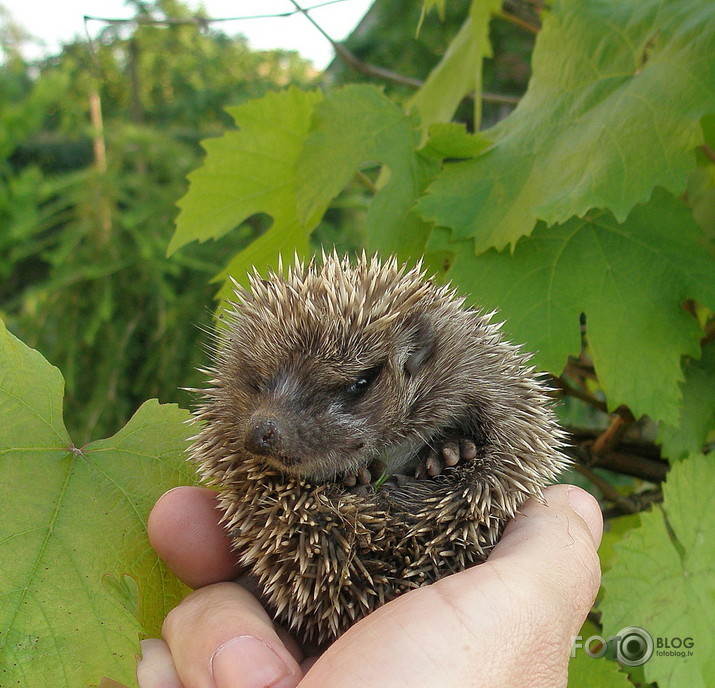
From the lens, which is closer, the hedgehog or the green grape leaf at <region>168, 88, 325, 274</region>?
the hedgehog

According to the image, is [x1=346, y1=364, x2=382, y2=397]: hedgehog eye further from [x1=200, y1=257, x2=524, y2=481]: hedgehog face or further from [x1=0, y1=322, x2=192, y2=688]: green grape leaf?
[x1=0, y1=322, x2=192, y2=688]: green grape leaf

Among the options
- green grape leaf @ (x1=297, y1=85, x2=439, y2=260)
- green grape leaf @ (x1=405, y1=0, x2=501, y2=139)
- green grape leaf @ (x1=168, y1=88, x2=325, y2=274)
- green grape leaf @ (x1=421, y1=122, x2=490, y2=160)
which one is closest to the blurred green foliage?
green grape leaf @ (x1=168, y1=88, x2=325, y2=274)

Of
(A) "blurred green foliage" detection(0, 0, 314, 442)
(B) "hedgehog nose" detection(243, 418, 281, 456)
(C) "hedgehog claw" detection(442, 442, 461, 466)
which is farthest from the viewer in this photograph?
(A) "blurred green foliage" detection(0, 0, 314, 442)

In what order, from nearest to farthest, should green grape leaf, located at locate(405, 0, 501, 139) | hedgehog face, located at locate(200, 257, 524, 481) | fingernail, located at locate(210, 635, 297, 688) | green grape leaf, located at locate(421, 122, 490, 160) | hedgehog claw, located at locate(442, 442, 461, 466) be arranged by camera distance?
fingernail, located at locate(210, 635, 297, 688), hedgehog face, located at locate(200, 257, 524, 481), hedgehog claw, located at locate(442, 442, 461, 466), green grape leaf, located at locate(421, 122, 490, 160), green grape leaf, located at locate(405, 0, 501, 139)

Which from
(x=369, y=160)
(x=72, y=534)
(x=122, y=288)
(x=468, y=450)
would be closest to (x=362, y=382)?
(x=468, y=450)

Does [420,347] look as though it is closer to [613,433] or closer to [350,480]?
[350,480]

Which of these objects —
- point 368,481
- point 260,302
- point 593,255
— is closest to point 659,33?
point 593,255
